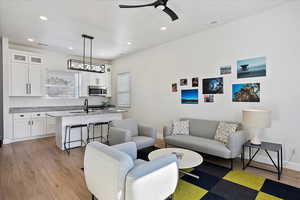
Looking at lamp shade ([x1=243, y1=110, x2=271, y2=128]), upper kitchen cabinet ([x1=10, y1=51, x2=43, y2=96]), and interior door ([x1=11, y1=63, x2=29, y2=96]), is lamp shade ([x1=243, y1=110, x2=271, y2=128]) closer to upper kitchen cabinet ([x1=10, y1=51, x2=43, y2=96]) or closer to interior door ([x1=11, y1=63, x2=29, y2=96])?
upper kitchen cabinet ([x1=10, y1=51, x2=43, y2=96])

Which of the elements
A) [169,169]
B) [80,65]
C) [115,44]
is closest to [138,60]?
[115,44]

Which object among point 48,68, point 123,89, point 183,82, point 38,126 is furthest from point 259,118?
point 48,68

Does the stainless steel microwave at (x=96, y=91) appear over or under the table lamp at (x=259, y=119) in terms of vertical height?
over

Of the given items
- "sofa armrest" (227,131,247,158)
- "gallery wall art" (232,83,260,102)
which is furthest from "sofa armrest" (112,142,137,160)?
"gallery wall art" (232,83,260,102)

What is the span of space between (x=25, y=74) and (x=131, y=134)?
13.0 ft

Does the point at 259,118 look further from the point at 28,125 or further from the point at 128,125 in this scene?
the point at 28,125

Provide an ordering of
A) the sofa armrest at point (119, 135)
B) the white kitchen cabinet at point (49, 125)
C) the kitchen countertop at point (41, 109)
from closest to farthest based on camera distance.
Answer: the sofa armrest at point (119, 135), the kitchen countertop at point (41, 109), the white kitchen cabinet at point (49, 125)

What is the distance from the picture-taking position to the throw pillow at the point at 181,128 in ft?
12.7

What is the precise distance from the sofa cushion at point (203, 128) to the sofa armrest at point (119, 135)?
1.63 metres

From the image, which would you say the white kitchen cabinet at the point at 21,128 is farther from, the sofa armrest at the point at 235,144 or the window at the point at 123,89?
the sofa armrest at the point at 235,144

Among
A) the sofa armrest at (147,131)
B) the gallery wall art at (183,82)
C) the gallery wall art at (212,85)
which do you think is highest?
the gallery wall art at (183,82)

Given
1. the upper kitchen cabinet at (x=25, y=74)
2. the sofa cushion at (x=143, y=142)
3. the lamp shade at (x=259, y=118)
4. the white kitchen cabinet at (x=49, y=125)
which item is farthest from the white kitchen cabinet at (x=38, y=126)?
the lamp shade at (x=259, y=118)

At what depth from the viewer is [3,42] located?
4.38m

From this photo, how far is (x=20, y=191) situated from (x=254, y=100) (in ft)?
14.3
